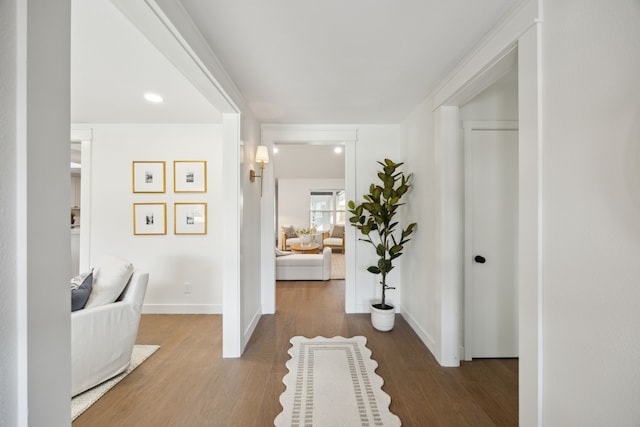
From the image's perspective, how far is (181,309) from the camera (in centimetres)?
336

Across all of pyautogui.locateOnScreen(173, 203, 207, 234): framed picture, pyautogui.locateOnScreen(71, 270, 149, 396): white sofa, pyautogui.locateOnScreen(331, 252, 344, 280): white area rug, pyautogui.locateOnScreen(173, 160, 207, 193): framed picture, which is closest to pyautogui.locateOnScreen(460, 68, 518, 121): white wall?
pyautogui.locateOnScreen(173, 160, 207, 193): framed picture

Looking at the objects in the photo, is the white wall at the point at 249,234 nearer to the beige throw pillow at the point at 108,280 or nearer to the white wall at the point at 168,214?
the white wall at the point at 168,214

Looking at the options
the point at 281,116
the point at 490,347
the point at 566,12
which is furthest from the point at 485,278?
the point at 281,116

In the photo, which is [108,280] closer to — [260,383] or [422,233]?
[260,383]

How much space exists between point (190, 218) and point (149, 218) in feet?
1.59

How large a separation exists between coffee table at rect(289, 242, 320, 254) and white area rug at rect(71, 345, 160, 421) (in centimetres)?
510

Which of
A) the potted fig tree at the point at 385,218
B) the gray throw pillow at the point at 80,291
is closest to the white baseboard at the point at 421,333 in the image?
the potted fig tree at the point at 385,218

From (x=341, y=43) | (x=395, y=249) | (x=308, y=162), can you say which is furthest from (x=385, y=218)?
(x=308, y=162)

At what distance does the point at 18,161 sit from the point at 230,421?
1.76 metres

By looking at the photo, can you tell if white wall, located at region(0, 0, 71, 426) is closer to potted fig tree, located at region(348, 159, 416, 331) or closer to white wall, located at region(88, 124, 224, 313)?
potted fig tree, located at region(348, 159, 416, 331)

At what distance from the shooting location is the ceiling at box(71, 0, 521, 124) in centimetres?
141

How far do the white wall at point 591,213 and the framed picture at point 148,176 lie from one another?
3599mm

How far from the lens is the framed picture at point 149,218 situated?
10.8ft

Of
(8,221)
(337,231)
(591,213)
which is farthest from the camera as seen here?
(337,231)
